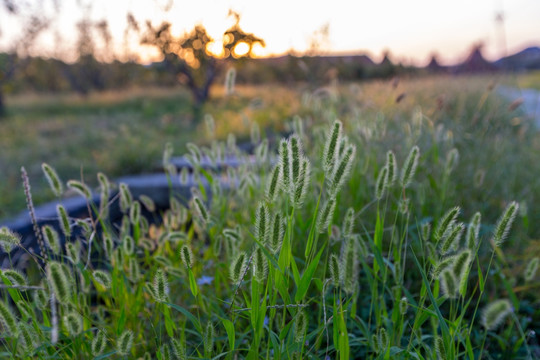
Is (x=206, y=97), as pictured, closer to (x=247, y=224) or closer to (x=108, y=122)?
(x=108, y=122)

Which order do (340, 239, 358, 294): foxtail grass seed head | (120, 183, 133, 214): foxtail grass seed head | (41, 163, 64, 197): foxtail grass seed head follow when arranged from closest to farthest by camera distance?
1. (340, 239, 358, 294): foxtail grass seed head
2. (41, 163, 64, 197): foxtail grass seed head
3. (120, 183, 133, 214): foxtail grass seed head

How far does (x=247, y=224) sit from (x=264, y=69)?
19594 millimetres

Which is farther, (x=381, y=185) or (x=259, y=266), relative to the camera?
(x=381, y=185)

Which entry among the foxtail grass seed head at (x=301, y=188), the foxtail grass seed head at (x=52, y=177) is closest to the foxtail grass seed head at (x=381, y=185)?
the foxtail grass seed head at (x=301, y=188)

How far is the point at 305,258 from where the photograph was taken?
67.0 inches

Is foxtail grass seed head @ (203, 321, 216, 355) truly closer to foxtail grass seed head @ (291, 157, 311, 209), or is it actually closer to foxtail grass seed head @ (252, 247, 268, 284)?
foxtail grass seed head @ (252, 247, 268, 284)

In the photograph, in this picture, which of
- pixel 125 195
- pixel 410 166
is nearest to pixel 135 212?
pixel 125 195

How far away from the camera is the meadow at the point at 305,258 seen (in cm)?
106

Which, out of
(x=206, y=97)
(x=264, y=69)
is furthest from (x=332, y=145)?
(x=264, y=69)

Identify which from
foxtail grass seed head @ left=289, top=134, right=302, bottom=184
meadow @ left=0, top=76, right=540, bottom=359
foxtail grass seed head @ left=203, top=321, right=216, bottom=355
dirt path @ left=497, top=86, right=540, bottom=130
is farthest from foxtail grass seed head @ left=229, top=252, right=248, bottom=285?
dirt path @ left=497, top=86, right=540, bottom=130

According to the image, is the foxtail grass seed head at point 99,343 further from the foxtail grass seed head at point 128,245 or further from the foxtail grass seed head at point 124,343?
the foxtail grass seed head at point 128,245

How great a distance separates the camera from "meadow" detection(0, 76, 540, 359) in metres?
1.06

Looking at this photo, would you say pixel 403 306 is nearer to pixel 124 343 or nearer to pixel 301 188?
pixel 301 188

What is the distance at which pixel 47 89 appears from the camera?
22.9 metres
